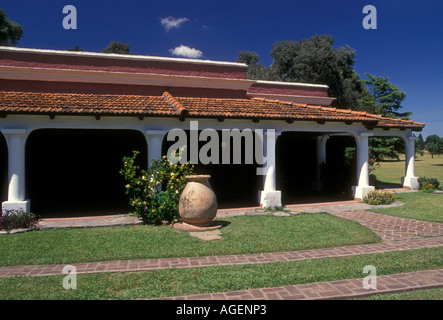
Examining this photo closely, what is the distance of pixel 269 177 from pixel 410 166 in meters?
9.51

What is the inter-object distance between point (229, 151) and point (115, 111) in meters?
6.83

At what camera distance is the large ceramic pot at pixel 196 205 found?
784 centimetres

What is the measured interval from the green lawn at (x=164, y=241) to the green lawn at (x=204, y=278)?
2.97 ft

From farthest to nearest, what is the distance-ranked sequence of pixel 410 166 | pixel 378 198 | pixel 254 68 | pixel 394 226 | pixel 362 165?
pixel 254 68 → pixel 410 166 → pixel 362 165 → pixel 378 198 → pixel 394 226

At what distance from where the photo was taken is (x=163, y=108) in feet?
32.9

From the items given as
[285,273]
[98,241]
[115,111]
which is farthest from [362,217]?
[115,111]

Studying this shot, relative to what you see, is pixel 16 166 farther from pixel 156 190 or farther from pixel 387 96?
pixel 387 96

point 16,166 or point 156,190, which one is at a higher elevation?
point 16,166

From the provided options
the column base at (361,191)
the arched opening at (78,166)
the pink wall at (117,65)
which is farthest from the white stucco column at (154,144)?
the column base at (361,191)

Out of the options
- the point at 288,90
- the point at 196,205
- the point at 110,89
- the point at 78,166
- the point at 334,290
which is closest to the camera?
the point at 334,290

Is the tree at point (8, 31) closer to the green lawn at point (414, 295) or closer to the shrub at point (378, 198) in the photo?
the shrub at point (378, 198)

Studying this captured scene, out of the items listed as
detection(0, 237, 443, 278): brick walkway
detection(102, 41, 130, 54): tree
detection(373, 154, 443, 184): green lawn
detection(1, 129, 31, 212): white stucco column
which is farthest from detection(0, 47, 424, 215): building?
detection(102, 41, 130, 54): tree

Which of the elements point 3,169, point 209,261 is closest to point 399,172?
point 209,261

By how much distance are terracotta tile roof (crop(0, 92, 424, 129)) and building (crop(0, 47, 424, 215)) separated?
3cm
